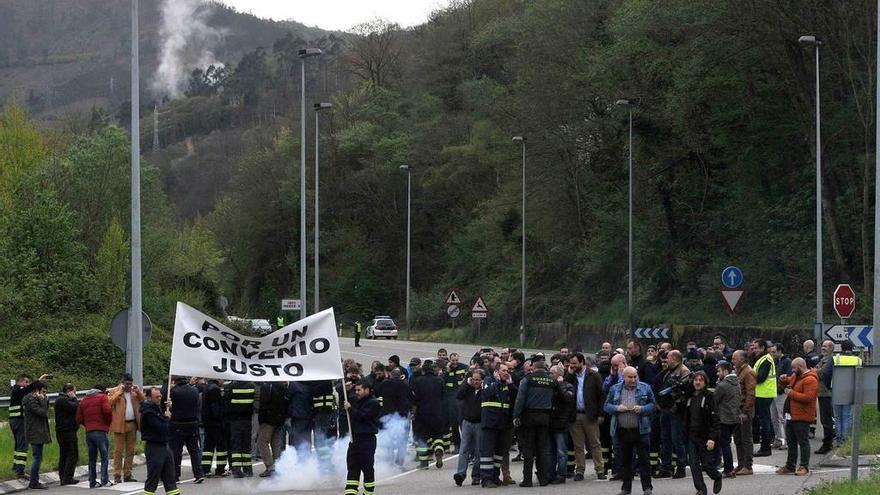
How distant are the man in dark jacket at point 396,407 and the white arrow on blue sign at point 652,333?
25369mm

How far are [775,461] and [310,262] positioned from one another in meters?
79.6

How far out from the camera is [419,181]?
92875mm

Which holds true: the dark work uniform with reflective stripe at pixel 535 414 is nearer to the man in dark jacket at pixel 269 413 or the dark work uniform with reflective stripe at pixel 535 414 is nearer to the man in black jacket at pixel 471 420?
the man in black jacket at pixel 471 420

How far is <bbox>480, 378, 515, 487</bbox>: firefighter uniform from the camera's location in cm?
2075

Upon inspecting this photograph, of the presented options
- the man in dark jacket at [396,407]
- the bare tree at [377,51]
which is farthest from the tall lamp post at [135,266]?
the bare tree at [377,51]

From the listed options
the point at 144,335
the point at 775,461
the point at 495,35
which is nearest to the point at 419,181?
the point at 495,35

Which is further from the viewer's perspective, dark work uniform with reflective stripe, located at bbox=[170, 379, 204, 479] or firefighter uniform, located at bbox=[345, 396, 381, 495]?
dark work uniform with reflective stripe, located at bbox=[170, 379, 204, 479]

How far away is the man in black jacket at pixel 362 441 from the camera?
717 inches

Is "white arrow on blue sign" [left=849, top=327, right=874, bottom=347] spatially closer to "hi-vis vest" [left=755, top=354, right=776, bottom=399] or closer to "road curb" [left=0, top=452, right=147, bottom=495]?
"hi-vis vest" [left=755, top=354, right=776, bottom=399]

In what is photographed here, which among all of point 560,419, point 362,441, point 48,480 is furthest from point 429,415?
point 48,480

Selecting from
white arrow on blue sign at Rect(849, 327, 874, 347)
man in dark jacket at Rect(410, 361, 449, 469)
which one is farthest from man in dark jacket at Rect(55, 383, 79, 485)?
white arrow on blue sign at Rect(849, 327, 874, 347)

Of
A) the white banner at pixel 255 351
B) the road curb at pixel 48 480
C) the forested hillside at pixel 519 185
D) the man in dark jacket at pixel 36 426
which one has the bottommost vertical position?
the road curb at pixel 48 480

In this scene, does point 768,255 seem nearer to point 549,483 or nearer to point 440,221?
point 549,483

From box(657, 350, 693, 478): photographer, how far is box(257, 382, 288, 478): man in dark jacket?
6.15 meters
